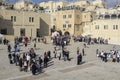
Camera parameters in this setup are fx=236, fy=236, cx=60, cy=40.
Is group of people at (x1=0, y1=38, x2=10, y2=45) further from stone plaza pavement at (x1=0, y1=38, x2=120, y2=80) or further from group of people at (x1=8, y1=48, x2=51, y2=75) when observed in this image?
group of people at (x1=8, y1=48, x2=51, y2=75)

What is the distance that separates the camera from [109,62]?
31.9 m

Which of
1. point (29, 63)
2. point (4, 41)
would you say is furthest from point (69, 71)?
point (4, 41)

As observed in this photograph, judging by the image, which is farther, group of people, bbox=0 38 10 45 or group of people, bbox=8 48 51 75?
group of people, bbox=0 38 10 45

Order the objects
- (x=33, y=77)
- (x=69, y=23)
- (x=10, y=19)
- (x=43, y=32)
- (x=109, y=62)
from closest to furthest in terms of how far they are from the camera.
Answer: (x=33, y=77), (x=109, y=62), (x=10, y=19), (x=43, y=32), (x=69, y=23)

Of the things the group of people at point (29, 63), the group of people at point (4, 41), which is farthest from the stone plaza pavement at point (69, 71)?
the group of people at point (4, 41)

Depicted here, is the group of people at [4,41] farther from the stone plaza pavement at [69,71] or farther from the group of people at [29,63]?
the group of people at [29,63]

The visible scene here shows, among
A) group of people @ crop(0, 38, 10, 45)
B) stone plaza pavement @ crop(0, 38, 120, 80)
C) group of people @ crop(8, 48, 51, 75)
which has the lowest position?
stone plaza pavement @ crop(0, 38, 120, 80)

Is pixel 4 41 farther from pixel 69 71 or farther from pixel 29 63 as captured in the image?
pixel 69 71

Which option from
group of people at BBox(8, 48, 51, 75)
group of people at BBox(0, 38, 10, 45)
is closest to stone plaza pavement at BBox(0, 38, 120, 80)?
group of people at BBox(8, 48, 51, 75)

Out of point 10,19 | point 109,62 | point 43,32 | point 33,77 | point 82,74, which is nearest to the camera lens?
point 33,77

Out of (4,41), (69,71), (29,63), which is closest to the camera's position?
(29,63)

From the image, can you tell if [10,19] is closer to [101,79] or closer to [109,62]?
[109,62]

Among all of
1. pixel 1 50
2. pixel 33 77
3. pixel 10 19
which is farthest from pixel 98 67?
pixel 10 19

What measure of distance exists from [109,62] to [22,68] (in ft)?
41.6
